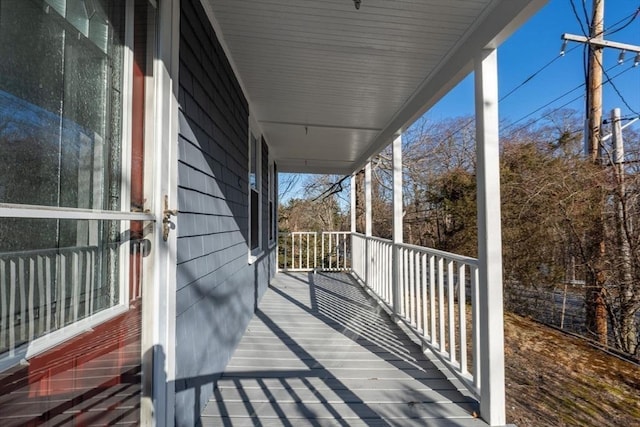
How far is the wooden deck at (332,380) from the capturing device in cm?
187

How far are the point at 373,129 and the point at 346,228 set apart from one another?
8.92 m

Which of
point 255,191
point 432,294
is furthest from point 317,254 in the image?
point 432,294

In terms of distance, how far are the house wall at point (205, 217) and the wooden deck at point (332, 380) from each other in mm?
201

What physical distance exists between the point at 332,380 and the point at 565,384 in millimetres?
2318

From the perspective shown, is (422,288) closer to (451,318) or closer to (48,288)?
(451,318)

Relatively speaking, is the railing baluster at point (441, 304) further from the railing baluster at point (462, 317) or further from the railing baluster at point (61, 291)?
→ the railing baluster at point (61, 291)

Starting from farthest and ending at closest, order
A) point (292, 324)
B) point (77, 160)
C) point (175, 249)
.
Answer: point (292, 324), point (175, 249), point (77, 160)

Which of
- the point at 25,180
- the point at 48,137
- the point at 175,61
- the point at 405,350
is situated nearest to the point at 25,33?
the point at 48,137

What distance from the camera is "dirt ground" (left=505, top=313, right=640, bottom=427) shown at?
2328 millimetres

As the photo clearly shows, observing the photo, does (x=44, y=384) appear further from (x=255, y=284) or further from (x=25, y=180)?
(x=255, y=284)

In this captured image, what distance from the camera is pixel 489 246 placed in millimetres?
1858

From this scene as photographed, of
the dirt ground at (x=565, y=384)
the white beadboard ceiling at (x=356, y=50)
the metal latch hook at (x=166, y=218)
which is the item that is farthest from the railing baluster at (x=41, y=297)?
the dirt ground at (x=565, y=384)

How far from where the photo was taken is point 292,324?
346 cm

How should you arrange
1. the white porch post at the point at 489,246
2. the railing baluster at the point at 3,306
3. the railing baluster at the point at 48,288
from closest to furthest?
1. the railing baluster at the point at 3,306
2. the railing baluster at the point at 48,288
3. the white porch post at the point at 489,246
